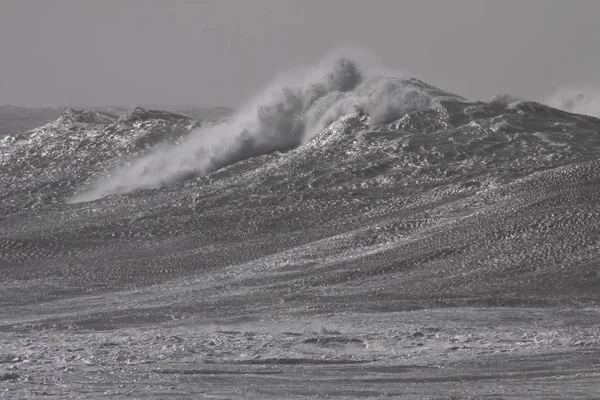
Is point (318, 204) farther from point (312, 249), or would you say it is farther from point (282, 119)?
point (282, 119)

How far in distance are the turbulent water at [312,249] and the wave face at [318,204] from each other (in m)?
0.06

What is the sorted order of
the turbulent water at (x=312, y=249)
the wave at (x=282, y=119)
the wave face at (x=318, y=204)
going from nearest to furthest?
1. the turbulent water at (x=312, y=249)
2. the wave face at (x=318, y=204)
3. the wave at (x=282, y=119)

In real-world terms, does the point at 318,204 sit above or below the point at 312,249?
above

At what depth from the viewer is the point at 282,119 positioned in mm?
24812

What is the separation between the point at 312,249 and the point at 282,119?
371 inches

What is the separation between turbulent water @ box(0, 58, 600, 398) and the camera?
30.2ft

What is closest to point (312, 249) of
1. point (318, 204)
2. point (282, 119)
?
point (318, 204)

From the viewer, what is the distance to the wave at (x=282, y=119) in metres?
22.5

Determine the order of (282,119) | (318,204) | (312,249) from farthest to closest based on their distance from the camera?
1. (282,119)
2. (318,204)
3. (312,249)

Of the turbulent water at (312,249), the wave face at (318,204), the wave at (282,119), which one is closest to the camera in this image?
the turbulent water at (312,249)

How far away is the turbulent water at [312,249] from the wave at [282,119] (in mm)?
66

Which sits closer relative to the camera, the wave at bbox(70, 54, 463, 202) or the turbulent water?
the turbulent water

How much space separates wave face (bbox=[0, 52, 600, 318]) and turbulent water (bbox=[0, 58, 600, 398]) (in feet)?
0.20

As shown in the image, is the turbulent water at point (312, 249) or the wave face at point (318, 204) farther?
the wave face at point (318, 204)
